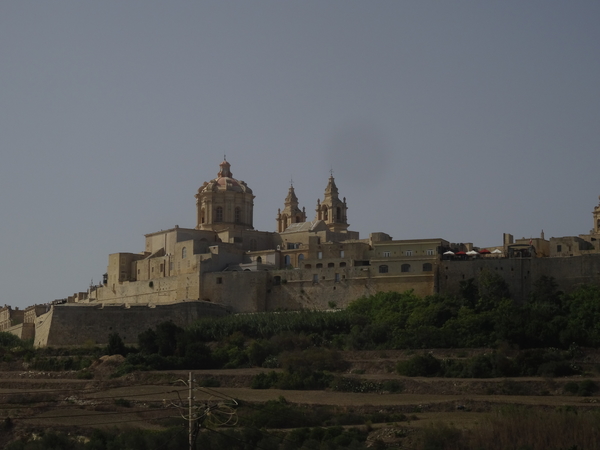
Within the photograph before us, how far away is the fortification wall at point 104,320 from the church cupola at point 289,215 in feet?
49.3

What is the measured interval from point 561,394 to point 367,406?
676 centimetres

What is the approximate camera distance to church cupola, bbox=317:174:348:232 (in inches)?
2766

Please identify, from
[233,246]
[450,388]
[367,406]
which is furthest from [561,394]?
[233,246]

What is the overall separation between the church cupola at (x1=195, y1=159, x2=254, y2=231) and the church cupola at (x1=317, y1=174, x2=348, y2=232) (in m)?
4.64

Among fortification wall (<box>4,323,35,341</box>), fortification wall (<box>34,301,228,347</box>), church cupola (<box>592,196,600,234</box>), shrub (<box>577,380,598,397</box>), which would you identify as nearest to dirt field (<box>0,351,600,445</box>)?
shrub (<box>577,380,598,397</box>)

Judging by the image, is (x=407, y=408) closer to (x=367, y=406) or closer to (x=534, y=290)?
(x=367, y=406)

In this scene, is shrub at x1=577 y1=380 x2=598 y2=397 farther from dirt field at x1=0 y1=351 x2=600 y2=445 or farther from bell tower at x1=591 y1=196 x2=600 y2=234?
bell tower at x1=591 y1=196 x2=600 y2=234

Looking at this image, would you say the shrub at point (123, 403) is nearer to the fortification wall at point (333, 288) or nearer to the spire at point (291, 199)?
the fortification wall at point (333, 288)

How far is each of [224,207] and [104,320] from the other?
1168 cm

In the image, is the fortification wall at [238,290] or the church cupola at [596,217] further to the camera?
the church cupola at [596,217]

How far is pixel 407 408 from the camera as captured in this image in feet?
141

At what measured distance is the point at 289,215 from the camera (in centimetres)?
7350

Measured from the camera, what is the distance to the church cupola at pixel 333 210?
70250mm

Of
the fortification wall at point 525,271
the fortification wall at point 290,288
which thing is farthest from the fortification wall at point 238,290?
the fortification wall at point 525,271
